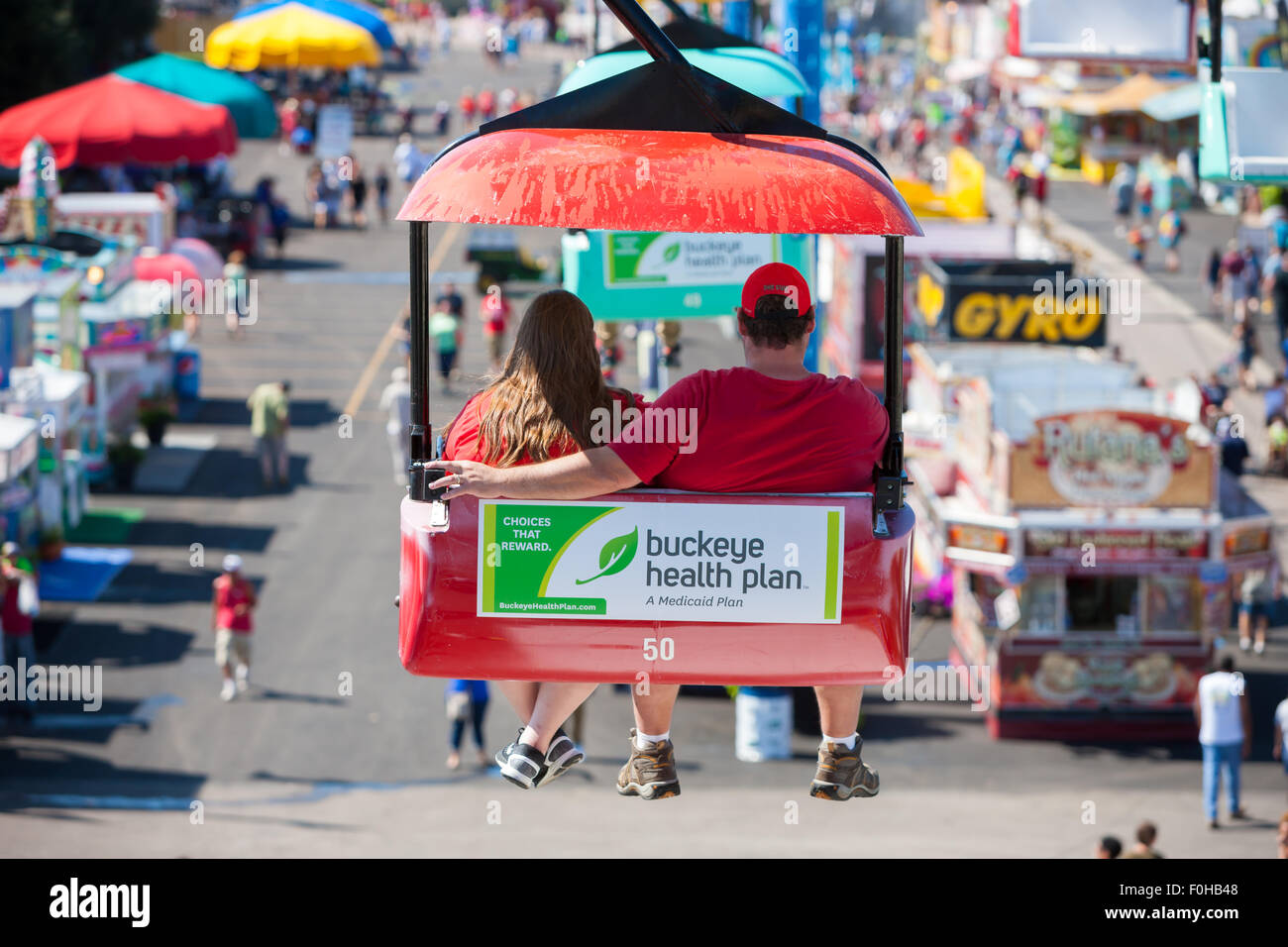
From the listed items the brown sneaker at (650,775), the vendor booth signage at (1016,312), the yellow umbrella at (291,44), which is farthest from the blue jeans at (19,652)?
the yellow umbrella at (291,44)

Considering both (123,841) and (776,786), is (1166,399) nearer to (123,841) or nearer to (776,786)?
(776,786)

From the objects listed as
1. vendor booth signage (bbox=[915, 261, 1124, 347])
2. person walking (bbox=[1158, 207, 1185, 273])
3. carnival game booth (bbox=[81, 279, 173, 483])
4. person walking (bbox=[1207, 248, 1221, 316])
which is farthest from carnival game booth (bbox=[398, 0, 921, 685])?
person walking (bbox=[1158, 207, 1185, 273])

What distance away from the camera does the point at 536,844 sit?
52.2 ft

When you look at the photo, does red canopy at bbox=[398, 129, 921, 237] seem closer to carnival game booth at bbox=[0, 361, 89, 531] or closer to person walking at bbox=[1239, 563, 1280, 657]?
person walking at bbox=[1239, 563, 1280, 657]

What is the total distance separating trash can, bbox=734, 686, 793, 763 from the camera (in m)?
17.9

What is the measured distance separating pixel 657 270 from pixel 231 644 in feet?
37.6

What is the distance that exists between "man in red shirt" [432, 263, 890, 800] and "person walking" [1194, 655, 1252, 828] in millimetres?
12205

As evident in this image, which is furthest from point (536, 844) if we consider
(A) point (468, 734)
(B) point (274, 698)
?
(B) point (274, 698)

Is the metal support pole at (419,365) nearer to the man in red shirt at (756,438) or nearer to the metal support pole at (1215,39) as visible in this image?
the man in red shirt at (756,438)

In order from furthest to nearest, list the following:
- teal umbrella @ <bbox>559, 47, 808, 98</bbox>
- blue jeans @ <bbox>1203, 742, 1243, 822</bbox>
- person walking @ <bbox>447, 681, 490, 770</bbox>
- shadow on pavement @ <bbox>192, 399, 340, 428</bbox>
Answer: shadow on pavement @ <bbox>192, 399, 340, 428</bbox>
person walking @ <bbox>447, 681, 490, 770</bbox>
blue jeans @ <bbox>1203, 742, 1243, 822</bbox>
teal umbrella @ <bbox>559, 47, 808, 98</bbox>

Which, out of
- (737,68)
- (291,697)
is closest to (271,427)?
(291,697)

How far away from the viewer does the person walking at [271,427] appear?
24.9 m

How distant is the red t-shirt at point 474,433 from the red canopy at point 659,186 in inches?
22.7

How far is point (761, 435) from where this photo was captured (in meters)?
5.03
